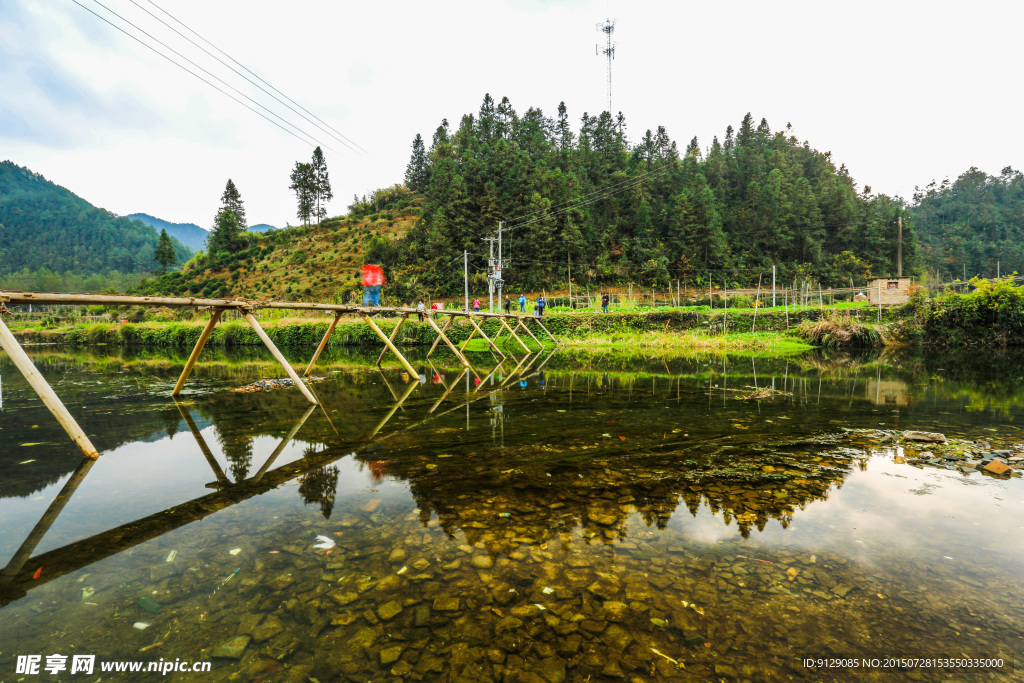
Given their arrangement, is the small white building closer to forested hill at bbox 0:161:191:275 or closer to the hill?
the hill

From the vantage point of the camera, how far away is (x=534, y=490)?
4.25 meters

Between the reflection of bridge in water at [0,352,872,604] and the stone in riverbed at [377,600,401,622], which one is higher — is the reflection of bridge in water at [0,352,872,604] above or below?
below

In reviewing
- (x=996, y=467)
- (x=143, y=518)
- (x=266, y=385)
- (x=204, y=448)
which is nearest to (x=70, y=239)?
(x=266, y=385)

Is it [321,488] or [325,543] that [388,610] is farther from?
[321,488]

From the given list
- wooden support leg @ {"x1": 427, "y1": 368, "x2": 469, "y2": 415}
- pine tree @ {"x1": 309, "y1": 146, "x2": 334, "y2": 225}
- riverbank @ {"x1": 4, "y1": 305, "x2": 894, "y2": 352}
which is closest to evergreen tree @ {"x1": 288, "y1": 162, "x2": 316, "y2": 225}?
pine tree @ {"x1": 309, "y1": 146, "x2": 334, "y2": 225}

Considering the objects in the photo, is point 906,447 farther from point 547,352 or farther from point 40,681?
point 547,352

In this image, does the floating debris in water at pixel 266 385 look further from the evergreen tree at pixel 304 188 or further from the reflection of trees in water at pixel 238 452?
the evergreen tree at pixel 304 188

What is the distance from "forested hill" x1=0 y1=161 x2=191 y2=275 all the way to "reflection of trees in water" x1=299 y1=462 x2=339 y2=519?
151 m

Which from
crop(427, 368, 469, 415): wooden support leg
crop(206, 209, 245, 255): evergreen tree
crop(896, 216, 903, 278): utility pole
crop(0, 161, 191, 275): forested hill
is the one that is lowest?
crop(427, 368, 469, 415): wooden support leg

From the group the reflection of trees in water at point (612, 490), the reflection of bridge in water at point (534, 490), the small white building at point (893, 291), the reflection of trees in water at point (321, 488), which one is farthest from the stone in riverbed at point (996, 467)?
the small white building at point (893, 291)

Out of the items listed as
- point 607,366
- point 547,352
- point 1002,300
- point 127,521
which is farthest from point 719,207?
point 127,521

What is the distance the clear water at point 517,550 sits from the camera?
7.13ft

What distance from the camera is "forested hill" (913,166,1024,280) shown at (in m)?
71.6

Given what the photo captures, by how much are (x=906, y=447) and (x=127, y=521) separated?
29.4ft
